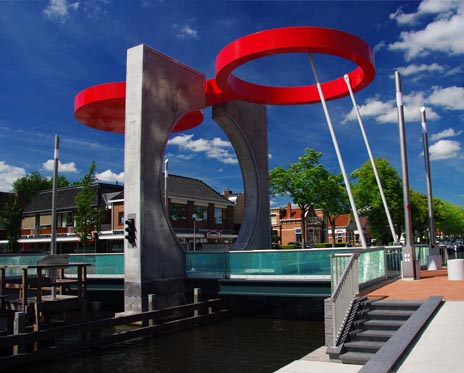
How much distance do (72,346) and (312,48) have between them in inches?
507

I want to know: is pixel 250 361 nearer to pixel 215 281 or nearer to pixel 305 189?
pixel 215 281

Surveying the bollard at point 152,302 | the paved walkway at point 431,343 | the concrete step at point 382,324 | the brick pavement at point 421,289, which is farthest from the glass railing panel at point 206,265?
the concrete step at point 382,324

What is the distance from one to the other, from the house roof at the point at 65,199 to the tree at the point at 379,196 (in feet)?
84.8

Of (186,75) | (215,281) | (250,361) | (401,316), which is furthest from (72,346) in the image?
(186,75)

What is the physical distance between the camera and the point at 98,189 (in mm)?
48625

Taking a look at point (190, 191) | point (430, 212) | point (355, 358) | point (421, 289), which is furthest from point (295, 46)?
point (190, 191)

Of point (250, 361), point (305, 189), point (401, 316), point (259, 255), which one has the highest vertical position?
point (305, 189)

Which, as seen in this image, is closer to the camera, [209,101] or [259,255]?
[259,255]

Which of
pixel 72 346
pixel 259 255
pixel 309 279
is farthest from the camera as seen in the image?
pixel 259 255

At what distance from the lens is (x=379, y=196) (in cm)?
4894

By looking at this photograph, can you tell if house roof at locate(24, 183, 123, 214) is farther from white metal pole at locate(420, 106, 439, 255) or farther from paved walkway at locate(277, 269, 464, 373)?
paved walkway at locate(277, 269, 464, 373)

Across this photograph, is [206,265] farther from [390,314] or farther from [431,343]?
[431,343]

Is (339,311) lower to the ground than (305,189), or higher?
lower

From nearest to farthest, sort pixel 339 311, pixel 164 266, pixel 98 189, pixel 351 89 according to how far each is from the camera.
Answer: pixel 339 311
pixel 164 266
pixel 351 89
pixel 98 189
